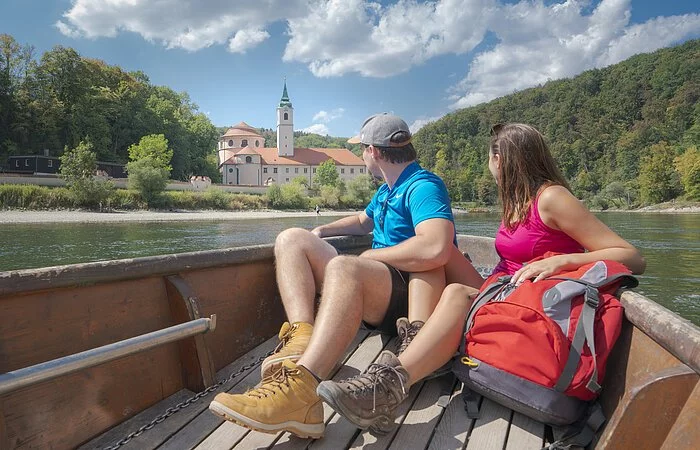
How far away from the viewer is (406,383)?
5.10ft

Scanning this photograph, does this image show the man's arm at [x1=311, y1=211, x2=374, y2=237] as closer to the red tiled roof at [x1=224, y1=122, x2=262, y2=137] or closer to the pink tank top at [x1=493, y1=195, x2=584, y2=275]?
the pink tank top at [x1=493, y1=195, x2=584, y2=275]

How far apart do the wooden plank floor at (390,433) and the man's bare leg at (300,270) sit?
0.40m

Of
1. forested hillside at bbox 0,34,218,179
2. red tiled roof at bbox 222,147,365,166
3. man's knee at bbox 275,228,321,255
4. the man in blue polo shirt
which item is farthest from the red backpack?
red tiled roof at bbox 222,147,365,166

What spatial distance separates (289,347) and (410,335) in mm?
455

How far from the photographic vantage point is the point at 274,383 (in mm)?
1528

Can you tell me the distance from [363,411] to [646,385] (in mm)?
742

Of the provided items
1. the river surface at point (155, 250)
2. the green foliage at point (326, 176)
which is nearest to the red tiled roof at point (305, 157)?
the green foliage at point (326, 176)

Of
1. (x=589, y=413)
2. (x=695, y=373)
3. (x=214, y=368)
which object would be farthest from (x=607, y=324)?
(x=214, y=368)

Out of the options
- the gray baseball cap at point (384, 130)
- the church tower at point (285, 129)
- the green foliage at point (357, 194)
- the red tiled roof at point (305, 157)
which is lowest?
the green foliage at point (357, 194)

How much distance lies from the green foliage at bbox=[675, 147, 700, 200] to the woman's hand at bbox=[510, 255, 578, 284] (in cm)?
6413

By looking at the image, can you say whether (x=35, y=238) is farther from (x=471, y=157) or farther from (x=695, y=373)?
(x=471, y=157)

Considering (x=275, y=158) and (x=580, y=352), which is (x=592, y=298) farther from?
(x=275, y=158)

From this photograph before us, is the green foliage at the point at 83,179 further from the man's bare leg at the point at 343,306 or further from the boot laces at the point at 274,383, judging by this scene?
the boot laces at the point at 274,383

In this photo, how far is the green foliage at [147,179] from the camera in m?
40.7
